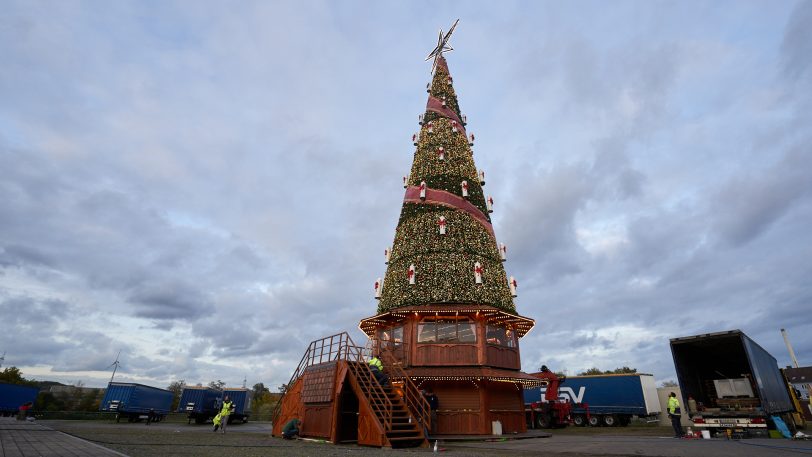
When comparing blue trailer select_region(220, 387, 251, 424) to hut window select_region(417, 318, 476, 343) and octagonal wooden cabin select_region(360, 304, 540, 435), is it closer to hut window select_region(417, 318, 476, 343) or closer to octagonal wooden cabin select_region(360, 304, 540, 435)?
octagonal wooden cabin select_region(360, 304, 540, 435)

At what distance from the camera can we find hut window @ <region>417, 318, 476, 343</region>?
2008 centimetres

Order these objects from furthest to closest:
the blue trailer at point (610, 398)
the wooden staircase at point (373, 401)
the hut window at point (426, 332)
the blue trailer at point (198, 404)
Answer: the blue trailer at point (198, 404), the blue trailer at point (610, 398), the hut window at point (426, 332), the wooden staircase at point (373, 401)

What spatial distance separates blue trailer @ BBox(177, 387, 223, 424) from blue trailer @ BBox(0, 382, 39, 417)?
22116 millimetres

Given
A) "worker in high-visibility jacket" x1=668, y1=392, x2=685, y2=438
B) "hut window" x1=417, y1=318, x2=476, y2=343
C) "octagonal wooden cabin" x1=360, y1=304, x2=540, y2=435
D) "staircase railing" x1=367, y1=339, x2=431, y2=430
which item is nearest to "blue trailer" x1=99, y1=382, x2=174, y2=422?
"staircase railing" x1=367, y1=339, x2=431, y2=430

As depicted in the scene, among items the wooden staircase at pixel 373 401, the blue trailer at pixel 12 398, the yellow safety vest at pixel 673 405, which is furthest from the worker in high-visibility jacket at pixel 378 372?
the blue trailer at pixel 12 398

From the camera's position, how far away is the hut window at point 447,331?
2008 cm

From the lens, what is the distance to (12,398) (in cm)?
4053

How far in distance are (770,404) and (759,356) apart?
7.25ft

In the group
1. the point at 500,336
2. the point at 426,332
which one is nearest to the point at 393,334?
the point at 426,332

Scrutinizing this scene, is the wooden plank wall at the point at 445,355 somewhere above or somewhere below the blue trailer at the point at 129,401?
above

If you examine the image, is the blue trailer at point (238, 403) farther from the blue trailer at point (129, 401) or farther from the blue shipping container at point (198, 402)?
the blue trailer at point (129, 401)

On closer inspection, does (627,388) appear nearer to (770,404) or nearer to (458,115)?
(770,404)

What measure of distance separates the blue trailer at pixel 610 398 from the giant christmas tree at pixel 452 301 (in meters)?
11.6

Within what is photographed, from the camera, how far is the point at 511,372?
798 inches
